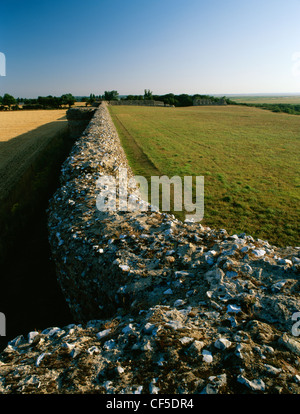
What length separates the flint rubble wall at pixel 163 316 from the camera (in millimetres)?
2031

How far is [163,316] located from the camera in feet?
8.74

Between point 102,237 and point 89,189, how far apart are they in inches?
86.5

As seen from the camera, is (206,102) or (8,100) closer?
(8,100)

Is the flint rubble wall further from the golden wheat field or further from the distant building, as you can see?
the distant building

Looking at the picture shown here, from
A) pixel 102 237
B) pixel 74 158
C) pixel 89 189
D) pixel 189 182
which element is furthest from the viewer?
pixel 189 182

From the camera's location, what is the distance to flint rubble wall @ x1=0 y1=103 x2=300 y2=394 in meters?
2.03

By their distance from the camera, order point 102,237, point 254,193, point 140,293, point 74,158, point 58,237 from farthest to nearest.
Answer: point 254,193, point 74,158, point 58,237, point 102,237, point 140,293

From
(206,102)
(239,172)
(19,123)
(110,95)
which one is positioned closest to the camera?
(239,172)

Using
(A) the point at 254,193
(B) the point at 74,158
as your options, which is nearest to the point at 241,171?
(A) the point at 254,193

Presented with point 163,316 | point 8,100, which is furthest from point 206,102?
point 163,316

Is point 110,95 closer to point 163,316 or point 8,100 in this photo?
point 8,100

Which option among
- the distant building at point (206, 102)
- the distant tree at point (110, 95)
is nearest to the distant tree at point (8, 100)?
the distant tree at point (110, 95)

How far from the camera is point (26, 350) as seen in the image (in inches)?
98.3
